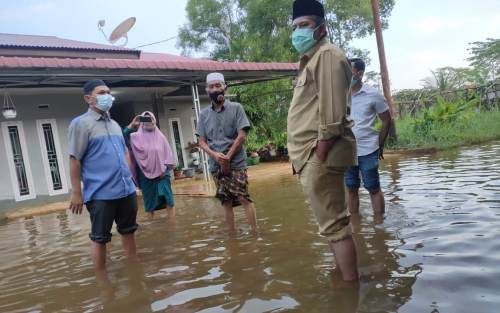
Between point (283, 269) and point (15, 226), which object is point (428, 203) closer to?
point (283, 269)

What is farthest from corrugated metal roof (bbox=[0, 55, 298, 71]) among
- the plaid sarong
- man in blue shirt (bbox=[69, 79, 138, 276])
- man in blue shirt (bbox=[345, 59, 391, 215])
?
man in blue shirt (bbox=[345, 59, 391, 215])

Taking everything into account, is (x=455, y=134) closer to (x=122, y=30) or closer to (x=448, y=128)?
(x=448, y=128)

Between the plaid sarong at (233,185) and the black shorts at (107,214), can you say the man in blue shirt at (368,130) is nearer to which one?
the plaid sarong at (233,185)

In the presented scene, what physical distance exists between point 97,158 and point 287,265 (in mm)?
1755

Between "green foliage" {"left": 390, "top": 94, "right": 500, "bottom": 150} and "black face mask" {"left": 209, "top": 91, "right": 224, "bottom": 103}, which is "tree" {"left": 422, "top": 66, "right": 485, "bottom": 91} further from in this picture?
"black face mask" {"left": 209, "top": 91, "right": 224, "bottom": 103}

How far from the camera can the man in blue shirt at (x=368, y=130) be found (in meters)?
4.21

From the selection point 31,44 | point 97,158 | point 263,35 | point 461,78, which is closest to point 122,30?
point 31,44

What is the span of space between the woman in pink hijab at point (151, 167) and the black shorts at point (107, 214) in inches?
74.8

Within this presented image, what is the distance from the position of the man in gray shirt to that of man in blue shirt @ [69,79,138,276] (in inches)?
39.1

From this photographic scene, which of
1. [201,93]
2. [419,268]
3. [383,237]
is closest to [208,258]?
[383,237]

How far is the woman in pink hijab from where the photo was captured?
225 inches

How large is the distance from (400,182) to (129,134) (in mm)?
3970

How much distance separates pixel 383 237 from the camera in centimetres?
370

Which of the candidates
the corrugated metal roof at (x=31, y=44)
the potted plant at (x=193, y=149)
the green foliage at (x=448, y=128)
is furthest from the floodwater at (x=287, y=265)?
the potted plant at (x=193, y=149)
